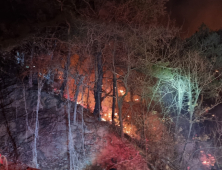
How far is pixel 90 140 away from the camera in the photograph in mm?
8781

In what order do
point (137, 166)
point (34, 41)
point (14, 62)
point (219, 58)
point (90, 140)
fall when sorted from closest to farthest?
point (137, 166) < point (90, 140) < point (34, 41) < point (219, 58) < point (14, 62)

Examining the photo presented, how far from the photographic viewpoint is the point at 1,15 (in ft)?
26.4

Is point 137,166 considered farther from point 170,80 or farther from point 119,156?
point 170,80

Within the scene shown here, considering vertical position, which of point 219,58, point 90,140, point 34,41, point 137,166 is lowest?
point 137,166

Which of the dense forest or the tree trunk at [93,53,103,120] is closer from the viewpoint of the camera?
the dense forest

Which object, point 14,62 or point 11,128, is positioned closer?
point 11,128

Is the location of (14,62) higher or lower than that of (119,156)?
higher

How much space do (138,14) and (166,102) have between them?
798 cm

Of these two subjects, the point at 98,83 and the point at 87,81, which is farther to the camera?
the point at 98,83

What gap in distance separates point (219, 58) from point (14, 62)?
17.1m

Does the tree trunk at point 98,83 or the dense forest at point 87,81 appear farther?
the tree trunk at point 98,83

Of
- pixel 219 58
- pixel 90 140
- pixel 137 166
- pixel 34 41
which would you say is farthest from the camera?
pixel 219 58

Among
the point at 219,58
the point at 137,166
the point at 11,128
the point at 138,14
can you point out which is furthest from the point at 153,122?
the point at 11,128

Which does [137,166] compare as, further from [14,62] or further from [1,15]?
[14,62]
